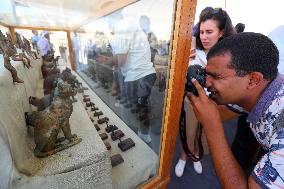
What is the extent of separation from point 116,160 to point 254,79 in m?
0.74

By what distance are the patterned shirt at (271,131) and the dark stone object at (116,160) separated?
0.60 meters

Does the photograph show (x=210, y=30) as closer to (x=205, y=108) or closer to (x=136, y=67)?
(x=136, y=67)

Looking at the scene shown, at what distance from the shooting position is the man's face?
0.80 m

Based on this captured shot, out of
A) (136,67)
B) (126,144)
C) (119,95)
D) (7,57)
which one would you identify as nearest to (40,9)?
(7,57)

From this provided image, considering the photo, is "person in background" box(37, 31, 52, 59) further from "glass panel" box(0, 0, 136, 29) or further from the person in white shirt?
the person in white shirt

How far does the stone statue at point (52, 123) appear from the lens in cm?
67

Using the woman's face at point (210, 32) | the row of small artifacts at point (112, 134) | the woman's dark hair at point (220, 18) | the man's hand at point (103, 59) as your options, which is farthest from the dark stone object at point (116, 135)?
the woman's dark hair at point (220, 18)

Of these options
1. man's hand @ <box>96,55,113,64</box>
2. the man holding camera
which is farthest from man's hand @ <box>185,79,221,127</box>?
man's hand @ <box>96,55,113,64</box>

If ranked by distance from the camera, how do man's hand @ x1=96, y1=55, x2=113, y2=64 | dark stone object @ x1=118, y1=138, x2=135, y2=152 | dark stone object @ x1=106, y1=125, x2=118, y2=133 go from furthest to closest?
1. man's hand @ x1=96, y1=55, x2=113, y2=64
2. dark stone object @ x1=106, y1=125, x2=118, y2=133
3. dark stone object @ x1=118, y1=138, x2=135, y2=152

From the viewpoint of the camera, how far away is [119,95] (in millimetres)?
1655

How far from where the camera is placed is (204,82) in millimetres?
845

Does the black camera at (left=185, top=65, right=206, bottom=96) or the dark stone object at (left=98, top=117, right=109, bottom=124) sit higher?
the black camera at (left=185, top=65, right=206, bottom=96)

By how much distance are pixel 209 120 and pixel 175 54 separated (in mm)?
320

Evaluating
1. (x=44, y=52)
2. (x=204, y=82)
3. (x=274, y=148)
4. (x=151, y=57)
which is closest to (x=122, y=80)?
(x=151, y=57)
